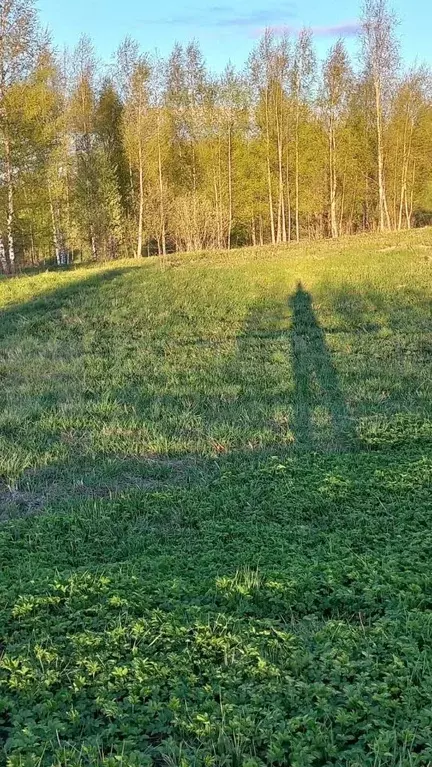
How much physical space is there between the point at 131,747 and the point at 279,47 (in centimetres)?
3628

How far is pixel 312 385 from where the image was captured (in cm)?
844

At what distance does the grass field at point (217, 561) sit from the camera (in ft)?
7.43

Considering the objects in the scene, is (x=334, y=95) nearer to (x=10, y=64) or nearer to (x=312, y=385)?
(x=10, y=64)

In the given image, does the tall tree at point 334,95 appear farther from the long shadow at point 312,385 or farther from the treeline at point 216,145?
the long shadow at point 312,385

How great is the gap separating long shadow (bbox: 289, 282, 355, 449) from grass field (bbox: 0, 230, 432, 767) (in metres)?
0.05

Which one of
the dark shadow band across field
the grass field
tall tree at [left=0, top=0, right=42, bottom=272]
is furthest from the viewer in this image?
tall tree at [left=0, top=0, right=42, bottom=272]

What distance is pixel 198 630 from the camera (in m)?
2.84

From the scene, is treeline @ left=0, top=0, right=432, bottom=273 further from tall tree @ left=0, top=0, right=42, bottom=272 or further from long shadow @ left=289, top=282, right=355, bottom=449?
long shadow @ left=289, top=282, right=355, bottom=449

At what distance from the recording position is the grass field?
2.26m

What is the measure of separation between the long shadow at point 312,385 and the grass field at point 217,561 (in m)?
0.05

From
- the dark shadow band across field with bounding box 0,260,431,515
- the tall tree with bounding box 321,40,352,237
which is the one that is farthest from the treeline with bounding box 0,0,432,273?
the dark shadow band across field with bounding box 0,260,431,515

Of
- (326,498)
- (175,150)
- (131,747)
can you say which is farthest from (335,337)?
(175,150)

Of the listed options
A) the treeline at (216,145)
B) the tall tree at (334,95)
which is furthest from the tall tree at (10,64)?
the tall tree at (334,95)

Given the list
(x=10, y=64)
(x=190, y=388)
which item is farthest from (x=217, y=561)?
(x=10, y=64)
